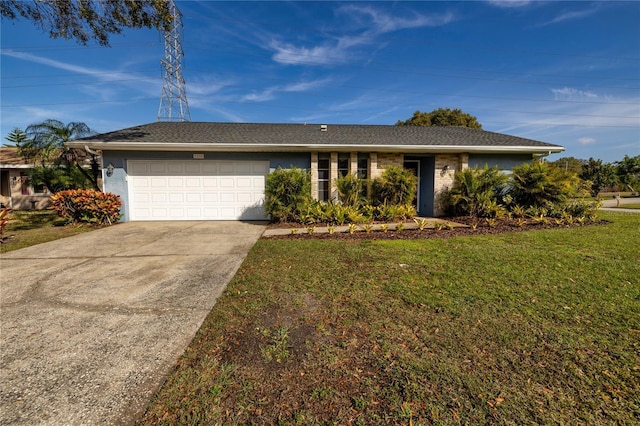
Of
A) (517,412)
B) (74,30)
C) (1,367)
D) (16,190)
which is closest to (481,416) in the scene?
(517,412)

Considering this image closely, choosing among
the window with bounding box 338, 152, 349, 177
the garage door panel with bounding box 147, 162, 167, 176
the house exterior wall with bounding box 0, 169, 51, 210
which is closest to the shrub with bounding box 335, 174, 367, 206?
the window with bounding box 338, 152, 349, 177

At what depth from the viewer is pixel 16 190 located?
1559cm

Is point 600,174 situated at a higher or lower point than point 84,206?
higher

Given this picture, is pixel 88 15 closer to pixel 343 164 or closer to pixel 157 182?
pixel 157 182

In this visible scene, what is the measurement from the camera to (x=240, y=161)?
33.5ft

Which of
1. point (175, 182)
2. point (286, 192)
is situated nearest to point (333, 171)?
point (286, 192)

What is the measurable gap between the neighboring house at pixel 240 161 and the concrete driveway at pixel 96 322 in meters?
4.38

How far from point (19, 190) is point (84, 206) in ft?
38.0

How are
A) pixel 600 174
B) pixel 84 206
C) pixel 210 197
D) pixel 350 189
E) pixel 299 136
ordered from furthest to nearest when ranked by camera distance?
pixel 600 174, pixel 299 136, pixel 210 197, pixel 350 189, pixel 84 206

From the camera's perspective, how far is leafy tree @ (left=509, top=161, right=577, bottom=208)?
29.3 ft

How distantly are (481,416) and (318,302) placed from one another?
1.90 m

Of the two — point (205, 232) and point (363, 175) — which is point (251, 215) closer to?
point (205, 232)

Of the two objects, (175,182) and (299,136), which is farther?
(299,136)

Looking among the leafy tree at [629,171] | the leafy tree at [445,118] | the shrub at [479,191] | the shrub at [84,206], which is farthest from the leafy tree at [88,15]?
the leafy tree at [629,171]
